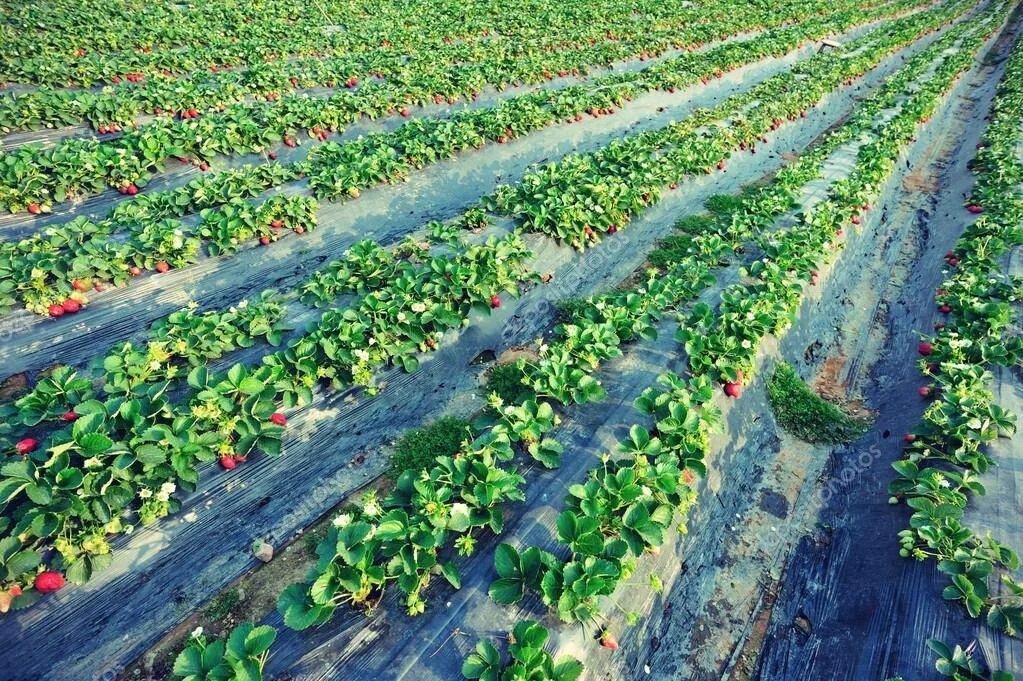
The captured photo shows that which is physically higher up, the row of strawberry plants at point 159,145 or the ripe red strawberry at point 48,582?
the row of strawberry plants at point 159,145

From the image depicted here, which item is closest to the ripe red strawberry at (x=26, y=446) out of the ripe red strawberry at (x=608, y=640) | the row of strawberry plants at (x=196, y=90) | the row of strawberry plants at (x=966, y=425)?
the ripe red strawberry at (x=608, y=640)

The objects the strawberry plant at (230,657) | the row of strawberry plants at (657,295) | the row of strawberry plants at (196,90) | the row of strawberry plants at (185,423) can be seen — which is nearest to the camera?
the strawberry plant at (230,657)

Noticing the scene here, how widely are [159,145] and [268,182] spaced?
1765 mm

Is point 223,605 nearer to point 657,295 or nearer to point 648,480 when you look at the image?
point 648,480

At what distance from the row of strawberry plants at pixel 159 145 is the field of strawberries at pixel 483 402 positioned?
6 cm

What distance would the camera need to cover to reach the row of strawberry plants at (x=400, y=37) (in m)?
11.0

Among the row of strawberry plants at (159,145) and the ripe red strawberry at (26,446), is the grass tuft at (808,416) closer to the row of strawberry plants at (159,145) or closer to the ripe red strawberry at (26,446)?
the ripe red strawberry at (26,446)

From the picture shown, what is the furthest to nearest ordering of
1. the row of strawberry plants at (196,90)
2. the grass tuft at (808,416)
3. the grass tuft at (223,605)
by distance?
the row of strawberry plants at (196,90)
the grass tuft at (808,416)
the grass tuft at (223,605)

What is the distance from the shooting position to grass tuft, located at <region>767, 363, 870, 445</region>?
5.47m

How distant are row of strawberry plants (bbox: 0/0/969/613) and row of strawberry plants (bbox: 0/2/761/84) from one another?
10862mm

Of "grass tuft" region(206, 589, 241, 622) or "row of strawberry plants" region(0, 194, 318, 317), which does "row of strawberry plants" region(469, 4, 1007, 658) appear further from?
"row of strawberry plants" region(0, 194, 318, 317)

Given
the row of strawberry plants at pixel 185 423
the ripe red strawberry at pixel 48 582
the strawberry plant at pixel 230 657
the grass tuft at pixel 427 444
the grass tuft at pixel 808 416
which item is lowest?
the grass tuft at pixel 808 416

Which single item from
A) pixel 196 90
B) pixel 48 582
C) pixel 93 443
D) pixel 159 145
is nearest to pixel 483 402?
pixel 93 443

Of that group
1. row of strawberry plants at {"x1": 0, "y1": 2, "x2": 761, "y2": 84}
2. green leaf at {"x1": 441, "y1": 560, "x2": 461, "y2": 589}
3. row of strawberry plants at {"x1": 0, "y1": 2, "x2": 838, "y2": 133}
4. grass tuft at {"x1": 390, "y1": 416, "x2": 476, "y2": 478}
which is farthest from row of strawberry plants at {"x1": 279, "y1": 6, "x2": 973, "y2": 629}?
row of strawberry plants at {"x1": 0, "y1": 2, "x2": 761, "y2": 84}
